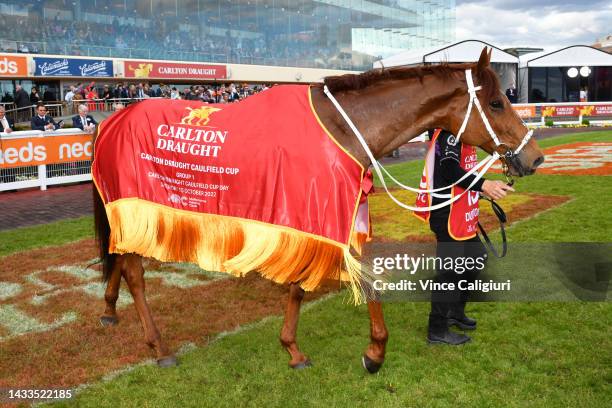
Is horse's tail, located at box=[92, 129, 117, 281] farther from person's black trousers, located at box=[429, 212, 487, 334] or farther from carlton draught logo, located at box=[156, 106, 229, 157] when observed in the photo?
person's black trousers, located at box=[429, 212, 487, 334]

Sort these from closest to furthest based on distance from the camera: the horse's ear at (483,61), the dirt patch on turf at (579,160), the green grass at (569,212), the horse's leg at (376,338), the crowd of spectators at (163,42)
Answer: the horse's ear at (483,61) < the horse's leg at (376,338) < the green grass at (569,212) < the dirt patch on turf at (579,160) < the crowd of spectators at (163,42)

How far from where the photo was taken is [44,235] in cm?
838

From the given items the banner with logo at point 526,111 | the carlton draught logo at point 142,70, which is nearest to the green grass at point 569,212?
the banner with logo at point 526,111

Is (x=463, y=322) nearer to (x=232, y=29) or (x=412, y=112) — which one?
(x=412, y=112)

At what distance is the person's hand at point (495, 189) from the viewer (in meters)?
3.97

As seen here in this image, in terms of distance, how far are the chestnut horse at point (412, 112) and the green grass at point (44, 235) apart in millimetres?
5247

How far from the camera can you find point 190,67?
32.5 metres

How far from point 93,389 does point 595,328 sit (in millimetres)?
3899

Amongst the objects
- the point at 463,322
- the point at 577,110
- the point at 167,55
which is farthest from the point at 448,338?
the point at 167,55

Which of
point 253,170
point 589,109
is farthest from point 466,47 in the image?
point 253,170

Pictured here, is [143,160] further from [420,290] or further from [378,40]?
[378,40]

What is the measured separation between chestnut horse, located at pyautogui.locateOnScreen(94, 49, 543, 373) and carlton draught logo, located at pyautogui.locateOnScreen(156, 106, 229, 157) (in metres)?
0.79

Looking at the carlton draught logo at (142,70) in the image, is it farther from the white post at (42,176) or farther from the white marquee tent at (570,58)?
the white marquee tent at (570,58)

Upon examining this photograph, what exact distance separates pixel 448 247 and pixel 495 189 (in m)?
0.66
